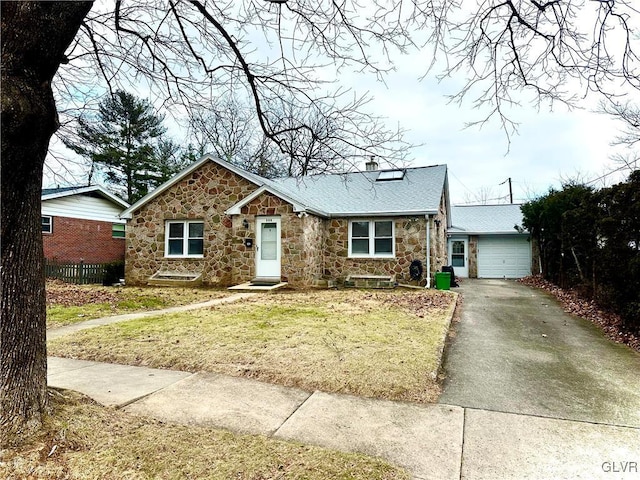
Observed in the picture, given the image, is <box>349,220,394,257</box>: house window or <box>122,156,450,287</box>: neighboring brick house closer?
<box>122,156,450,287</box>: neighboring brick house

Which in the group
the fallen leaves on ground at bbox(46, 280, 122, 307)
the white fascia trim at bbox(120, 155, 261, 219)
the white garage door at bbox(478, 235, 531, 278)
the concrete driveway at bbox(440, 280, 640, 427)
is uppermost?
the white fascia trim at bbox(120, 155, 261, 219)

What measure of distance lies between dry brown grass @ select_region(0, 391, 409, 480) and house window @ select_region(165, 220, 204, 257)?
12708mm

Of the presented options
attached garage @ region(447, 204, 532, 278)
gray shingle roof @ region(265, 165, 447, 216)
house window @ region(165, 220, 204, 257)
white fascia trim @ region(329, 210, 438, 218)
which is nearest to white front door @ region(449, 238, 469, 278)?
attached garage @ region(447, 204, 532, 278)

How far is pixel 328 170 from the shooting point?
188 inches

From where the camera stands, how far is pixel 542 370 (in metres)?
4.98

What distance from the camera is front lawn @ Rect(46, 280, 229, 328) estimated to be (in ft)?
27.2

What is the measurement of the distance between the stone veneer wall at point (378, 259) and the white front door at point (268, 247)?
2.39 meters

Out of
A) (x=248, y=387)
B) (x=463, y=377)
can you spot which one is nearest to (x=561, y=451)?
(x=463, y=377)

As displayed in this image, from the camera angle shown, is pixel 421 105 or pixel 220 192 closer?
pixel 421 105

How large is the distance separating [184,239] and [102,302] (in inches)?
220

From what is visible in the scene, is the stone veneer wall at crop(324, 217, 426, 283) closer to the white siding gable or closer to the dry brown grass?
the white siding gable

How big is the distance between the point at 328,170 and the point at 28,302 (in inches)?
128

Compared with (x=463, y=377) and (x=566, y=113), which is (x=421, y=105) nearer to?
(x=566, y=113)

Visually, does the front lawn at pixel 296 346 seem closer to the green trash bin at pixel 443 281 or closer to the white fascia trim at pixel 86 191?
the green trash bin at pixel 443 281
